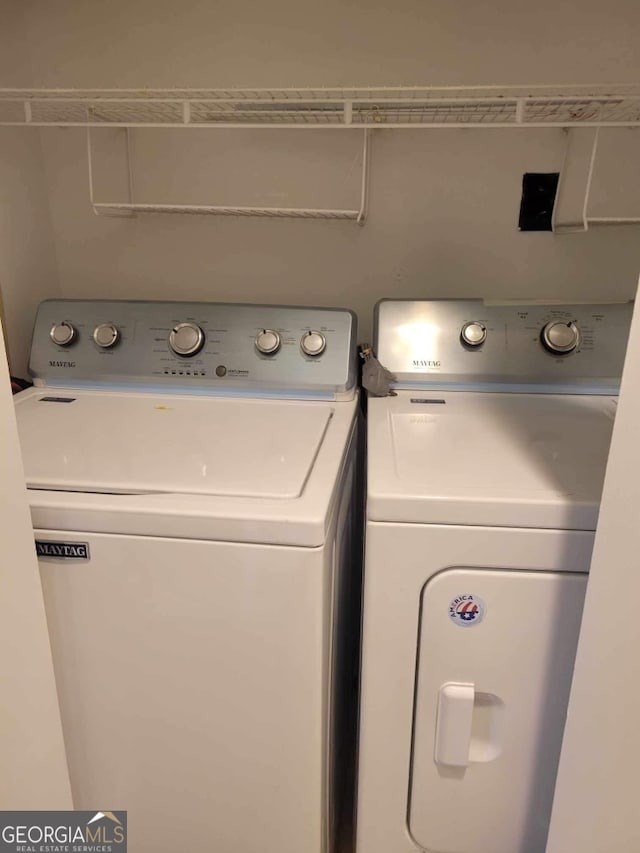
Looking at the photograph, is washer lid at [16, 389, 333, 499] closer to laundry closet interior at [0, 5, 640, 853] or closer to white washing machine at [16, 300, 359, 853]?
white washing machine at [16, 300, 359, 853]

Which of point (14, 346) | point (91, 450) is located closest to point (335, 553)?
point (91, 450)

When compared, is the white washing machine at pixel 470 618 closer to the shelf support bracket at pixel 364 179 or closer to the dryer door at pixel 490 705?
the dryer door at pixel 490 705

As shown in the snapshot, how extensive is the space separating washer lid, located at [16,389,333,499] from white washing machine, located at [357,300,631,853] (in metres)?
0.15

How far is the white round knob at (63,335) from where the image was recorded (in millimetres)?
1377

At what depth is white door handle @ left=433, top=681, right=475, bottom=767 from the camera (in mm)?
922

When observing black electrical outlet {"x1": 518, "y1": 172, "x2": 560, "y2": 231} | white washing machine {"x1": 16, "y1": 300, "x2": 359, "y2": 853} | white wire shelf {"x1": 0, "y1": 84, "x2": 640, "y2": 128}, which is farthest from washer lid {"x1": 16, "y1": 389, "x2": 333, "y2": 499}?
black electrical outlet {"x1": 518, "y1": 172, "x2": 560, "y2": 231}

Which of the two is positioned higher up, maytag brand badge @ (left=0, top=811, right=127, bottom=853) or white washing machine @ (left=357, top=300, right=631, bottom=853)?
white washing machine @ (left=357, top=300, right=631, bottom=853)

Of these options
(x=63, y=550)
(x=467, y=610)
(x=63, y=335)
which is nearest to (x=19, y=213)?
(x=63, y=335)

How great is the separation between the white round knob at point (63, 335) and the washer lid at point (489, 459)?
72 cm

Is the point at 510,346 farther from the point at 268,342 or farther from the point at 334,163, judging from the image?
the point at 334,163

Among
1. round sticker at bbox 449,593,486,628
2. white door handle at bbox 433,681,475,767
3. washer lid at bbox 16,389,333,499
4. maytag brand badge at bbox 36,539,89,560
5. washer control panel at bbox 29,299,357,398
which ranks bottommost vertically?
white door handle at bbox 433,681,475,767

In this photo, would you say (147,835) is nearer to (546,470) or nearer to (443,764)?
(443,764)

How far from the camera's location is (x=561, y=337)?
4.29 ft

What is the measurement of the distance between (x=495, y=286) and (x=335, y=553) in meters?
0.97
